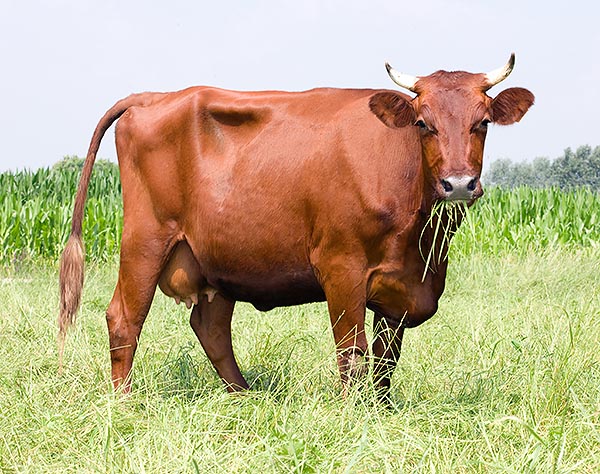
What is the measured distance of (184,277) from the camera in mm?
5840

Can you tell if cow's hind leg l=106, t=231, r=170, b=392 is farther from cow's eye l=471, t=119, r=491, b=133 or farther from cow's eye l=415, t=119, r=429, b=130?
cow's eye l=471, t=119, r=491, b=133

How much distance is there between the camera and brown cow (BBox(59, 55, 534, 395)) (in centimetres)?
492

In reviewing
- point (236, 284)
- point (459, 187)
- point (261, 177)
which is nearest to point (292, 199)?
point (261, 177)

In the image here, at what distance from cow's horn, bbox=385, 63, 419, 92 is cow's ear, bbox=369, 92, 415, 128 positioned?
0.25ft

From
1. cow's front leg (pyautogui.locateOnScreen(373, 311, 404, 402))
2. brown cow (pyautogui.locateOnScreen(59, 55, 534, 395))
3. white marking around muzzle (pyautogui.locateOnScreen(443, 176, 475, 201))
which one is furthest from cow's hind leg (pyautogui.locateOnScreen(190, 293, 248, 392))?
white marking around muzzle (pyautogui.locateOnScreen(443, 176, 475, 201))

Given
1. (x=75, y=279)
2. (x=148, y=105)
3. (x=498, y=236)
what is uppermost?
(x=148, y=105)

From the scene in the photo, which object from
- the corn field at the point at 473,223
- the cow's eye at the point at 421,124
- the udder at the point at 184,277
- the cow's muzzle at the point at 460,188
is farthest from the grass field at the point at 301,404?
the corn field at the point at 473,223

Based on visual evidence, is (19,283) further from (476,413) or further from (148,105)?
(476,413)

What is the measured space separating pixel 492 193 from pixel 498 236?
3.58 metres

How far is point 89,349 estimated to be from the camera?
21.1ft

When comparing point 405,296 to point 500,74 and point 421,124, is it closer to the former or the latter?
point 421,124

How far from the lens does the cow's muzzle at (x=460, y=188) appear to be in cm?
442

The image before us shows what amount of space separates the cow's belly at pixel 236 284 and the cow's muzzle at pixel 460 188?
3.71 ft

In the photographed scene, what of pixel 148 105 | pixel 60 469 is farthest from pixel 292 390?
pixel 148 105
